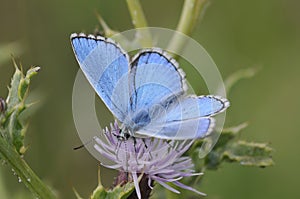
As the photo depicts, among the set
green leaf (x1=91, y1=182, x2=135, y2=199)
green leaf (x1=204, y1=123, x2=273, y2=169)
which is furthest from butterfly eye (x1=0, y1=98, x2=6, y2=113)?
green leaf (x1=204, y1=123, x2=273, y2=169)

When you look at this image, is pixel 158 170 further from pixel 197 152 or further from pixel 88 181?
pixel 88 181

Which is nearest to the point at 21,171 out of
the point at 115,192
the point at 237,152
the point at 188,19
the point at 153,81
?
the point at 115,192

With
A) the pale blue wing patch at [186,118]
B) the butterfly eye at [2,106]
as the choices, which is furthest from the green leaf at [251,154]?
the butterfly eye at [2,106]

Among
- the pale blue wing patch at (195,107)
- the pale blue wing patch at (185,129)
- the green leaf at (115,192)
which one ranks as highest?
the pale blue wing patch at (195,107)

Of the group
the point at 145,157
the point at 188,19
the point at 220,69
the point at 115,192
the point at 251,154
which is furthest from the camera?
the point at 220,69

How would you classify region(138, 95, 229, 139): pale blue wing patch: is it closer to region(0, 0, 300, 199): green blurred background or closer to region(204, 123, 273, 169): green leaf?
region(204, 123, 273, 169): green leaf

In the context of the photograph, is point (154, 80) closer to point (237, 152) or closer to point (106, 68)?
point (106, 68)

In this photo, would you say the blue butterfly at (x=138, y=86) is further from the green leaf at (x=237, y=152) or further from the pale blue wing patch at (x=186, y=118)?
the green leaf at (x=237, y=152)

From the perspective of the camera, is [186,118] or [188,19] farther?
[188,19]
